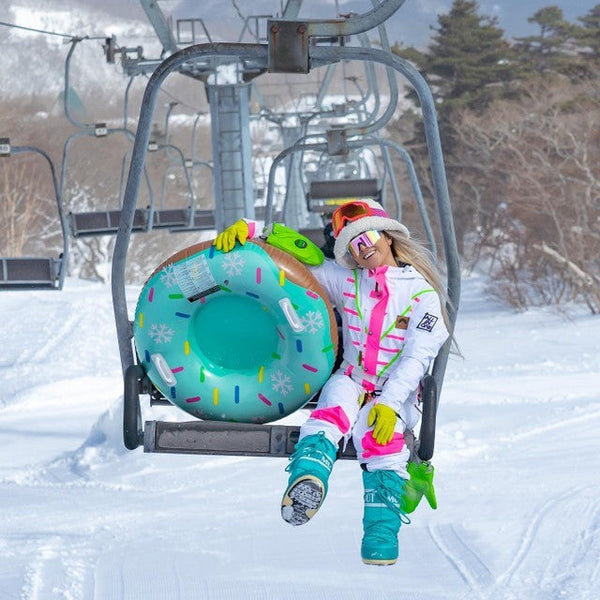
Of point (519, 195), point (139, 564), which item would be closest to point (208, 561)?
point (139, 564)

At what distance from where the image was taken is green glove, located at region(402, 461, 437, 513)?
12.7 ft

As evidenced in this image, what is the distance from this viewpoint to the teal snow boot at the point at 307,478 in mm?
3561

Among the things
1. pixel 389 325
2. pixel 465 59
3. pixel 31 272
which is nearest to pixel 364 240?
pixel 389 325

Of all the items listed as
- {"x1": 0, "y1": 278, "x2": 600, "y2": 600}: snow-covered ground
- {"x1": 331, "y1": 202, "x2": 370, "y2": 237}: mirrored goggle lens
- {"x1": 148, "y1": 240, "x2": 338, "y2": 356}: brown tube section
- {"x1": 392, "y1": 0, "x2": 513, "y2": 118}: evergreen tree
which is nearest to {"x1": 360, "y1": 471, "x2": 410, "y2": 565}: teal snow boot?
{"x1": 148, "y1": 240, "x2": 338, "y2": 356}: brown tube section

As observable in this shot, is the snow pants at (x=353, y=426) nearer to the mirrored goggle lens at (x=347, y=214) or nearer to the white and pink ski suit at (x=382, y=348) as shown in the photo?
the white and pink ski suit at (x=382, y=348)

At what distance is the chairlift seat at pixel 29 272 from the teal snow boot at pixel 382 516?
4.67 m

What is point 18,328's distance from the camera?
83.2ft

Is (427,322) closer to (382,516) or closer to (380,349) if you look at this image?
(380,349)

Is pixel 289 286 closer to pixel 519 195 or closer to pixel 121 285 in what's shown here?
pixel 121 285

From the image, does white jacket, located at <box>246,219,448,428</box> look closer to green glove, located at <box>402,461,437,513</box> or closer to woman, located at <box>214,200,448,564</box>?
woman, located at <box>214,200,448,564</box>

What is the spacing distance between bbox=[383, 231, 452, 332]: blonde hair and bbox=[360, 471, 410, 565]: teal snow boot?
546 millimetres

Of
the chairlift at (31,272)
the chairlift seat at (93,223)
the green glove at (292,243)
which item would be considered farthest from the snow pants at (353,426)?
the chairlift seat at (93,223)

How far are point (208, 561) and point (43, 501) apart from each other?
2064mm

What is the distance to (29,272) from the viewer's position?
821 centimetres
